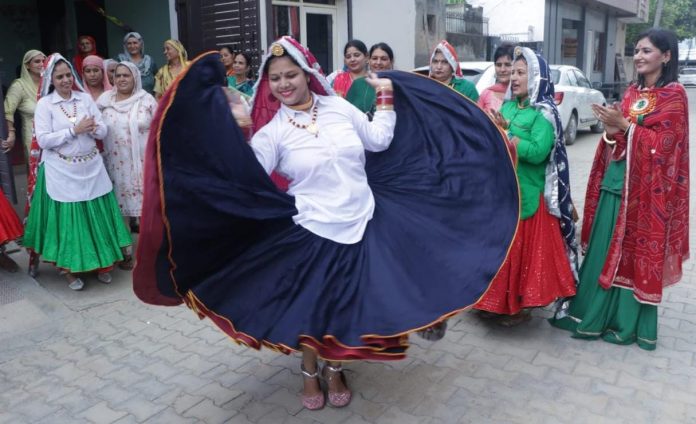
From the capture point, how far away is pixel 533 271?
3.81 m

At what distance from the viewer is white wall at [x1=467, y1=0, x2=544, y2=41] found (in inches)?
842

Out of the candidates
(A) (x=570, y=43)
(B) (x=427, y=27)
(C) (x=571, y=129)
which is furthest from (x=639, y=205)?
(A) (x=570, y=43)

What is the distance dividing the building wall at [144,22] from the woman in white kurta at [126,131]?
3779mm

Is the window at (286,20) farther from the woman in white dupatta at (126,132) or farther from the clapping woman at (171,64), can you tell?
the woman in white dupatta at (126,132)

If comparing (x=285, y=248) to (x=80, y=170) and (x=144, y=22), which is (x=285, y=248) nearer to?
(x=80, y=170)

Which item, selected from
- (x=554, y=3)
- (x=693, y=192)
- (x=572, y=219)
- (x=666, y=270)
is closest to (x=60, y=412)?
(x=572, y=219)

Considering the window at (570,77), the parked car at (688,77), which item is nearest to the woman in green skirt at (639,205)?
the window at (570,77)

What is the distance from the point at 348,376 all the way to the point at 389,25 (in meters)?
9.04

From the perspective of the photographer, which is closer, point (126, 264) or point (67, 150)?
point (67, 150)

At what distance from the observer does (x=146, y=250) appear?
8.10 feet

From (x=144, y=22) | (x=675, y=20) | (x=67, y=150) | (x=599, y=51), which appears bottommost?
(x=67, y=150)

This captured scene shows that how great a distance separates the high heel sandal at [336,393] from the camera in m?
3.17

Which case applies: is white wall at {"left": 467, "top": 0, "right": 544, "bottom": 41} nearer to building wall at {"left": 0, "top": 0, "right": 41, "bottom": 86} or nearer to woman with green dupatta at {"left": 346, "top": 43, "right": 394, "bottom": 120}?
building wall at {"left": 0, "top": 0, "right": 41, "bottom": 86}

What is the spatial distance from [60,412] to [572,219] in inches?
121
